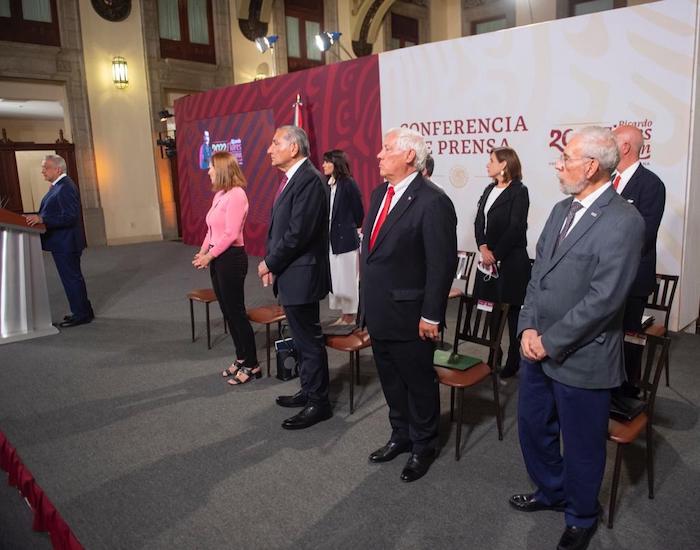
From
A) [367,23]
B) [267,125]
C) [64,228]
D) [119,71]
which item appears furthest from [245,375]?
[367,23]

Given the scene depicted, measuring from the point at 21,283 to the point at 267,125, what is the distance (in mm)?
4330

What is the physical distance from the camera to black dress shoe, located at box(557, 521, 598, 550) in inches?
82.9

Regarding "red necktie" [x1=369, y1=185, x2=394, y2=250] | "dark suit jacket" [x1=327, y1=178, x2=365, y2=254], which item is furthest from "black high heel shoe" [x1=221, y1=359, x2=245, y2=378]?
"red necktie" [x1=369, y1=185, x2=394, y2=250]

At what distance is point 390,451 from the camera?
284 centimetres

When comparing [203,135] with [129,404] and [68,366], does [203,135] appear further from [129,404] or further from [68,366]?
[129,404]

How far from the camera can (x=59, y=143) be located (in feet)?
33.7

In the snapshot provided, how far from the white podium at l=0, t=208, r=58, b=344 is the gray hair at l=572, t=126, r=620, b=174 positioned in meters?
4.54

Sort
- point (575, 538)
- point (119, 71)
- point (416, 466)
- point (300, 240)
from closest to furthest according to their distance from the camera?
1. point (575, 538)
2. point (416, 466)
3. point (300, 240)
4. point (119, 71)

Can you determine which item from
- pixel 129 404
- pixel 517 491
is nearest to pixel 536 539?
pixel 517 491

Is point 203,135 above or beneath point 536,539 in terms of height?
above

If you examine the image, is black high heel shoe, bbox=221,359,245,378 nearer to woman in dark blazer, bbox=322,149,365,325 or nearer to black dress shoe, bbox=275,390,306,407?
black dress shoe, bbox=275,390,306,407

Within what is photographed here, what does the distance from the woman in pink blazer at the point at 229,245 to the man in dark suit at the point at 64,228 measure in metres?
2.13

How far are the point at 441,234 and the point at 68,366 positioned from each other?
325 cm

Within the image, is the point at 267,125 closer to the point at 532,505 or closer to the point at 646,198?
the point at 646,198
